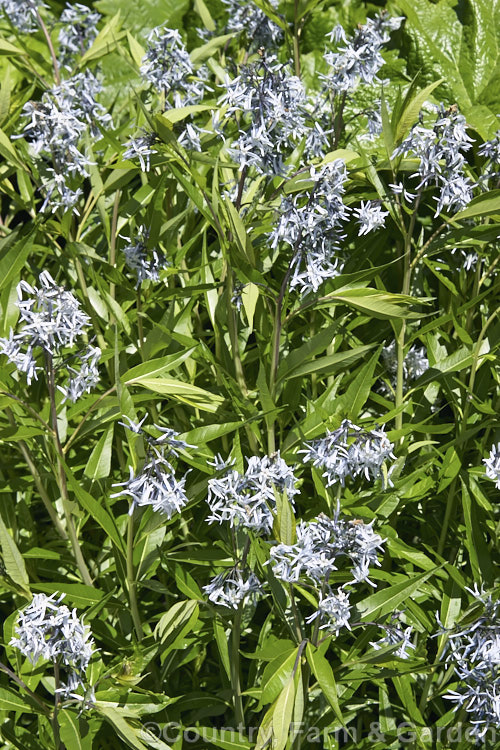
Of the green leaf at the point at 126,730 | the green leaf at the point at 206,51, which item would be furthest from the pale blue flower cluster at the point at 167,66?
the green leaf at the point at 126,730

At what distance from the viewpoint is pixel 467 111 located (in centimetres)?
160

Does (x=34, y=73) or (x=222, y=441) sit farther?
(x=34, y=73)

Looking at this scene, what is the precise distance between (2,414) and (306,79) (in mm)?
1095

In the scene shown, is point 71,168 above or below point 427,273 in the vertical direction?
above

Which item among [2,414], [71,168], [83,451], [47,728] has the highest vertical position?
[71,168]

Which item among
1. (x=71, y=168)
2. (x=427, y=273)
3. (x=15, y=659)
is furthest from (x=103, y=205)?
(x=15, y=659)

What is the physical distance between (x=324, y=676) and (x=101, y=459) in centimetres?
50

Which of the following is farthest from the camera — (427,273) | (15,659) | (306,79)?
(306,79)

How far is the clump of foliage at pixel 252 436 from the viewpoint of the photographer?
94 cm

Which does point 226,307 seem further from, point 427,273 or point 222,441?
point 427,273

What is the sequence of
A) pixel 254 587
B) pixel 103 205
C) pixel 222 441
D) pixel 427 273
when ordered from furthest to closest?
pixel 427 273
pixel 103 205
pixel 222 441
pixel 254 587

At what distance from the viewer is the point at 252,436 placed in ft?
3.75

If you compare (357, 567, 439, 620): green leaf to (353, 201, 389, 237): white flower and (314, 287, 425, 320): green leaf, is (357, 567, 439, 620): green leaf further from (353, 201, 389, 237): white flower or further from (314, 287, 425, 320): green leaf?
(353, 201, 389, 237): white flower

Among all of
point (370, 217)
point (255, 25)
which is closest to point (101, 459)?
point (370, 217)
